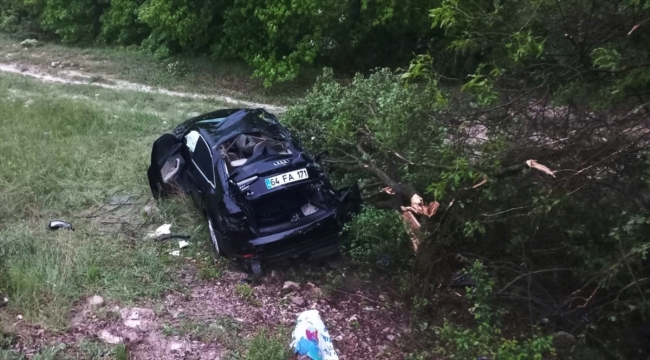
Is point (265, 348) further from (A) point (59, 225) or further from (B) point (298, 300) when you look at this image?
(A) point (59, 225)

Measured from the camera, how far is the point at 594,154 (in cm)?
527

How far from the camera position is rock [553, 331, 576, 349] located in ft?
19.0

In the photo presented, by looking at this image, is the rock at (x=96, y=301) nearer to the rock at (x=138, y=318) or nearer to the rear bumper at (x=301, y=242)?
the rock at (x=138, y=318)

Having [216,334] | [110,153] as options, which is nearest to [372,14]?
[110,153]

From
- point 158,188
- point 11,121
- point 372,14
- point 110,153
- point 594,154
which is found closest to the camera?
point 594,154

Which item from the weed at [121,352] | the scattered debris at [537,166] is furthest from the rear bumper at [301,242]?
the scattered debris at [537,166]

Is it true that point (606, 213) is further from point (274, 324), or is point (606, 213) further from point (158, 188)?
point (158, 188)

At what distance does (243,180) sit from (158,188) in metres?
2.26

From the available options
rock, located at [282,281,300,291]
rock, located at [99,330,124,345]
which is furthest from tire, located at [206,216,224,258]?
rock, located at [99,330,124,345]

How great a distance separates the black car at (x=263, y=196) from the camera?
702 cm

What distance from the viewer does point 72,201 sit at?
28.9 feet

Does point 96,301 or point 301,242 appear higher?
point 301,242

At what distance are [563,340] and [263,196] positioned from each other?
133 inches

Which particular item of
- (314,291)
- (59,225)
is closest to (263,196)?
(314,291)
